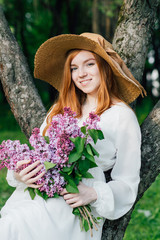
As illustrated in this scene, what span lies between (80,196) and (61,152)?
1.20 ft

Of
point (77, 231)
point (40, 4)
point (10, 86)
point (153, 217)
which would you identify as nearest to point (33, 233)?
point (77, 231)

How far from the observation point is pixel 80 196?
1932mm

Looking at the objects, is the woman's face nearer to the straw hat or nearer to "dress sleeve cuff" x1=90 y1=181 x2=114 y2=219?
the straw hat

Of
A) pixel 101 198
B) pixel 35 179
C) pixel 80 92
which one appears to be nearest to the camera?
pixel 35 179

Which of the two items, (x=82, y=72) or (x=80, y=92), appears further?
(x=80, y=92)

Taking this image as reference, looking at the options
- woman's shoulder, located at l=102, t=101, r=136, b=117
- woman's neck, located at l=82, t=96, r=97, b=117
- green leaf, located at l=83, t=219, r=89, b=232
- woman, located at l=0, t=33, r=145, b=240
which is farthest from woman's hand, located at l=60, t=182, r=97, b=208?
woman's neck, located at l=82, t=96, r=97, b=117

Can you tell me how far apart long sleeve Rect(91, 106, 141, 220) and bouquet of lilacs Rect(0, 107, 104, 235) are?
0.60ft

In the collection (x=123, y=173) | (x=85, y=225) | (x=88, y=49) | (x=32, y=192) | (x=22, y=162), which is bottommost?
(x=85, y=225)

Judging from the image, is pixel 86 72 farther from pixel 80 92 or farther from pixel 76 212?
pixel 76 212

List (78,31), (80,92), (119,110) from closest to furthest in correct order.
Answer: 1. (119,110)
2. (80,92)
3. (78,31)

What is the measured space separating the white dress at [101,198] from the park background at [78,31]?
1.89m

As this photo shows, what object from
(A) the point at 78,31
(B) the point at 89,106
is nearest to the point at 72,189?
(B) the point at 89,106

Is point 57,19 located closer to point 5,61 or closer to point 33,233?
point 5,61

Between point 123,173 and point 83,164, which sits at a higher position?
point 83,164
